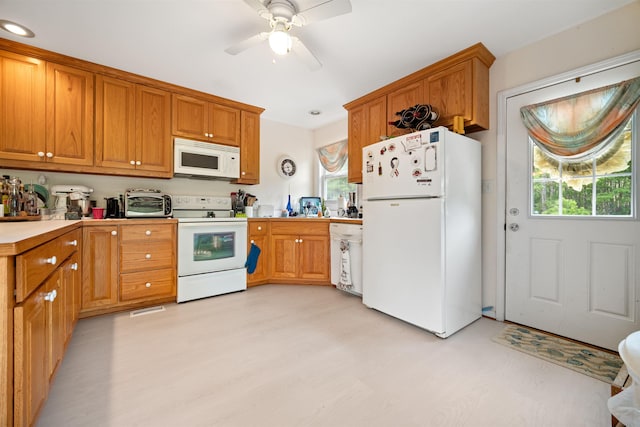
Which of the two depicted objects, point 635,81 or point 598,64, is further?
point 598,64

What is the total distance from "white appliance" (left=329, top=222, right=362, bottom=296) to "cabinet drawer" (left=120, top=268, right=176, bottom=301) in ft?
5.77

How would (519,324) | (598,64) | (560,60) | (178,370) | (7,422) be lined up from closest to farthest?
→ (7,422) < (178,370) < (598,64) < (560,60) < (519,324)

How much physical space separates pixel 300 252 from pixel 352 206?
0.92 m

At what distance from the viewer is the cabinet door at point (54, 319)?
1.26 m

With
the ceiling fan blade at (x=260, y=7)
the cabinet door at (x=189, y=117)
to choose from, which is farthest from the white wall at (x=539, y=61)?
the cabinet door at (x=189, y=117)

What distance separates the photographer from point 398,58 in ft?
8.04

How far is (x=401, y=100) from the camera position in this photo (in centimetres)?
283

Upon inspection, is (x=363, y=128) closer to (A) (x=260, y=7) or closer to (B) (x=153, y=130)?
(A) (x=260, y=7)

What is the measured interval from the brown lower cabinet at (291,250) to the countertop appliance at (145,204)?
96 centimetres

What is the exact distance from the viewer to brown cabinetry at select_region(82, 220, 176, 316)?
2.38 metres

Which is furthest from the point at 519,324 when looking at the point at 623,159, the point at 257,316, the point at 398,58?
the point at 398,58

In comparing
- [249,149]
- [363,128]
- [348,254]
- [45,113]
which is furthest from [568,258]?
[45,113]

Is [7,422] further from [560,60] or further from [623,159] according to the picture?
[560,60]

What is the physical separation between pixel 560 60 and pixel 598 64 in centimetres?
24
